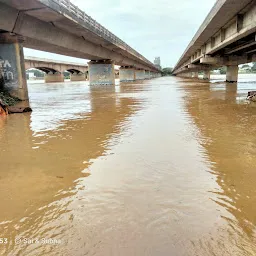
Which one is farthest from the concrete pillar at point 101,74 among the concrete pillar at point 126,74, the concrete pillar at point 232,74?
the concrete pillar at point 126,74

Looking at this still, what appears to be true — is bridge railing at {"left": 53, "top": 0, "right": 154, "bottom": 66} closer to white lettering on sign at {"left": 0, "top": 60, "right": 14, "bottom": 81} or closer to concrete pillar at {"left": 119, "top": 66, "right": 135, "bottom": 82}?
white lettering on sign at {"left": 0, "top": 60, "right": 14, "bottom": 81}

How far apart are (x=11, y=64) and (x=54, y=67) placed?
52.0m

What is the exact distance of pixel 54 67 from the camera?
63.4m

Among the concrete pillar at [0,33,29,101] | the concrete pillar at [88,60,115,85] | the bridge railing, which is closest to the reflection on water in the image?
the concrete pillar at [0,33,29,101]

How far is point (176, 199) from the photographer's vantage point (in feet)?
9.75

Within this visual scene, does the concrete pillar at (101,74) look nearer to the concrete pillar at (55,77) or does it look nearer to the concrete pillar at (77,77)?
the concrete pillar at (55,77)

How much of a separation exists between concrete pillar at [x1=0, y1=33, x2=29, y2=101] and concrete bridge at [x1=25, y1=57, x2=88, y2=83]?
4004cm

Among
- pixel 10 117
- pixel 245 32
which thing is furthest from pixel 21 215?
pixel 245 32

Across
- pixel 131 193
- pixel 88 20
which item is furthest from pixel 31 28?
pixel 131 193

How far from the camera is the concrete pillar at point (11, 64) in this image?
1384 centimetres

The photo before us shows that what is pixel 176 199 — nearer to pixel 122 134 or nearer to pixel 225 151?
pixel 225 151

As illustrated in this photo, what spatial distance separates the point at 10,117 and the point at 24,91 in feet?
17.5

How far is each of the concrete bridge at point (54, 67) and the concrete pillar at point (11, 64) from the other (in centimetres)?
4004

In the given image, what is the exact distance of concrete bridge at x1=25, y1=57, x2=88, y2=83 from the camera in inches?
2099
